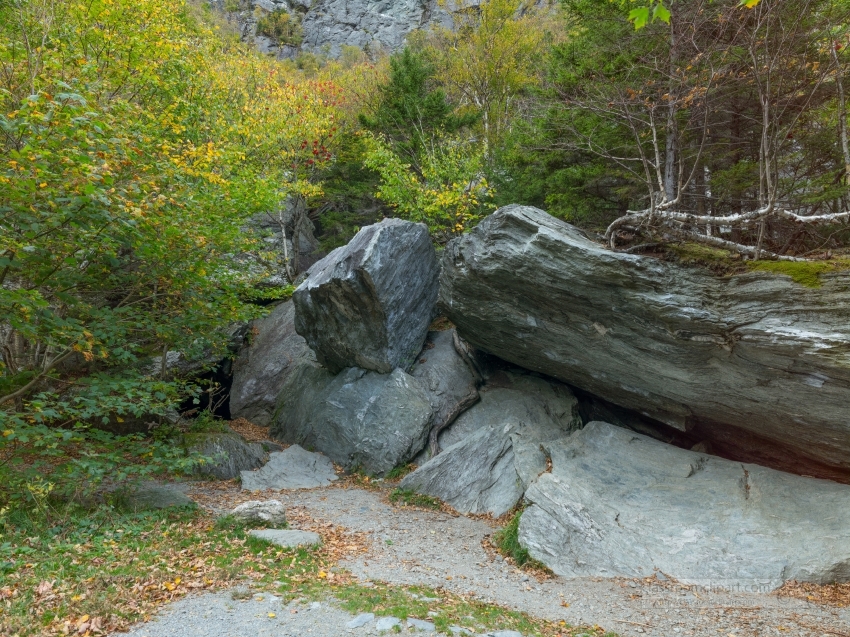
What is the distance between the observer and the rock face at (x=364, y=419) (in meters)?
12.9

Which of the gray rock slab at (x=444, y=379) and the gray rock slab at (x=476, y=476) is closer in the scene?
the gray rock slab at (x=476, y=476)

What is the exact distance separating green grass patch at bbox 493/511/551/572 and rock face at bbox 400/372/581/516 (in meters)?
1.20

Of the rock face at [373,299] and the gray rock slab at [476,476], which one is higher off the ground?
the rock face at [373,299]

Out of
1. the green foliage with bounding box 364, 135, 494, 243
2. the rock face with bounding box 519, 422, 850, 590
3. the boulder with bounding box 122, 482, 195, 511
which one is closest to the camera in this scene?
the rock face with bounding box 519, 422, 850, 590

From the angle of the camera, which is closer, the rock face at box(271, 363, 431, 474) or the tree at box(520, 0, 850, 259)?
the tree at box(520, 0, 850, 259)

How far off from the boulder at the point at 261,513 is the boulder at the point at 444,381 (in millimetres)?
4772

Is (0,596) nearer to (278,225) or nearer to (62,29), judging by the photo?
(62,29)

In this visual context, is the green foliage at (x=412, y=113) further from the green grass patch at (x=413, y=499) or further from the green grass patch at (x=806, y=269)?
the green grass patch at (x=806, y=269)

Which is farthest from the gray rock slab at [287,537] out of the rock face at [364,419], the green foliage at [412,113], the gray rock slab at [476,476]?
the green foliage at [412,113]

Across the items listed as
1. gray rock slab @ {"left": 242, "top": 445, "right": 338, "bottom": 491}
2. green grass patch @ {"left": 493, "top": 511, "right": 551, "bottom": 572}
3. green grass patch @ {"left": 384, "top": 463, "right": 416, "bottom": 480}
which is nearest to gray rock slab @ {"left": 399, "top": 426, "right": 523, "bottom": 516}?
green grass patch @ {"left": 384, "top": 463, "right": 416, "bottom": 480}

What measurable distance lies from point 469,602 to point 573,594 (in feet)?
4.84

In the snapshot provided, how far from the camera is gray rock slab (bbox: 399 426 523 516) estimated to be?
1025 cm

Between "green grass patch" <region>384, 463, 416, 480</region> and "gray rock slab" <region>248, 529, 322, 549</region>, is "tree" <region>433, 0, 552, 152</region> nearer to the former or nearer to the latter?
"green grass patch" <region>384, 463, 416, 480</region>

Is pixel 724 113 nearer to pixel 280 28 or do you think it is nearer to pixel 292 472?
pixel 292 472
